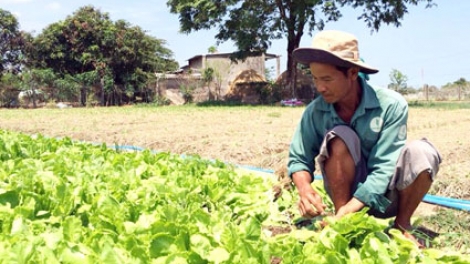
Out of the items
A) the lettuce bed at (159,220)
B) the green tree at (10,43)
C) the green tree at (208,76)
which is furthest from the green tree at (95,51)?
the lettuce bed at (159,220)

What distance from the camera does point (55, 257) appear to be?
1764 millimetres

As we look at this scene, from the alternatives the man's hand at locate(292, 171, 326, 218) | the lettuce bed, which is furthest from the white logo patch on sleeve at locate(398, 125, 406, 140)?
the lettuce bed

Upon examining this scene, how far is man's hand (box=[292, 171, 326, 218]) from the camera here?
7.61ft

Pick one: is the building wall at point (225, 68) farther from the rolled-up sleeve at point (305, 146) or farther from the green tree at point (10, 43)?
the rolled-up sleeve at point (305, 146)

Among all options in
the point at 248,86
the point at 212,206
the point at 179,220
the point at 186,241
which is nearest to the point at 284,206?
the point at 212,206

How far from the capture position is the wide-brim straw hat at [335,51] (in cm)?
226

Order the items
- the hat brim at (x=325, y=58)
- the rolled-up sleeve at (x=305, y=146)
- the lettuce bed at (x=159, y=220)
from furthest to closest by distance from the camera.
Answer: the rolled-up sleeve at (x=305, y=146) → the hat brim at (x=325, y=58) → the lettuce bed at (x=159, y=220)

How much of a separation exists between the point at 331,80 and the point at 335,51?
13 centimetres

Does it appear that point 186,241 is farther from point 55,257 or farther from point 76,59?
point 76,59

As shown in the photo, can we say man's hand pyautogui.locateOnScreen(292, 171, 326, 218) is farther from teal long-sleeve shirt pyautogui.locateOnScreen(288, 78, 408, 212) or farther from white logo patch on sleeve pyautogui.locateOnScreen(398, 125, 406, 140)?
white logo patch on sleeve pyautogui.locateOnScreen(398, 125, 406, 140)

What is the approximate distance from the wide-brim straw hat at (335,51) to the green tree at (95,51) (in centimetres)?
2678

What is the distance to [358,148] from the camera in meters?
2.39

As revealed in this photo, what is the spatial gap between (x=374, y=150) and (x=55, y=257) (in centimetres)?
152

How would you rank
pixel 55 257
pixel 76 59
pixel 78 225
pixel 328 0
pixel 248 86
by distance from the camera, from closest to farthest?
pixel 55 257 < pixel 78 225 < pixel 328 0 < pixel 248 86 < pixel 76 59
